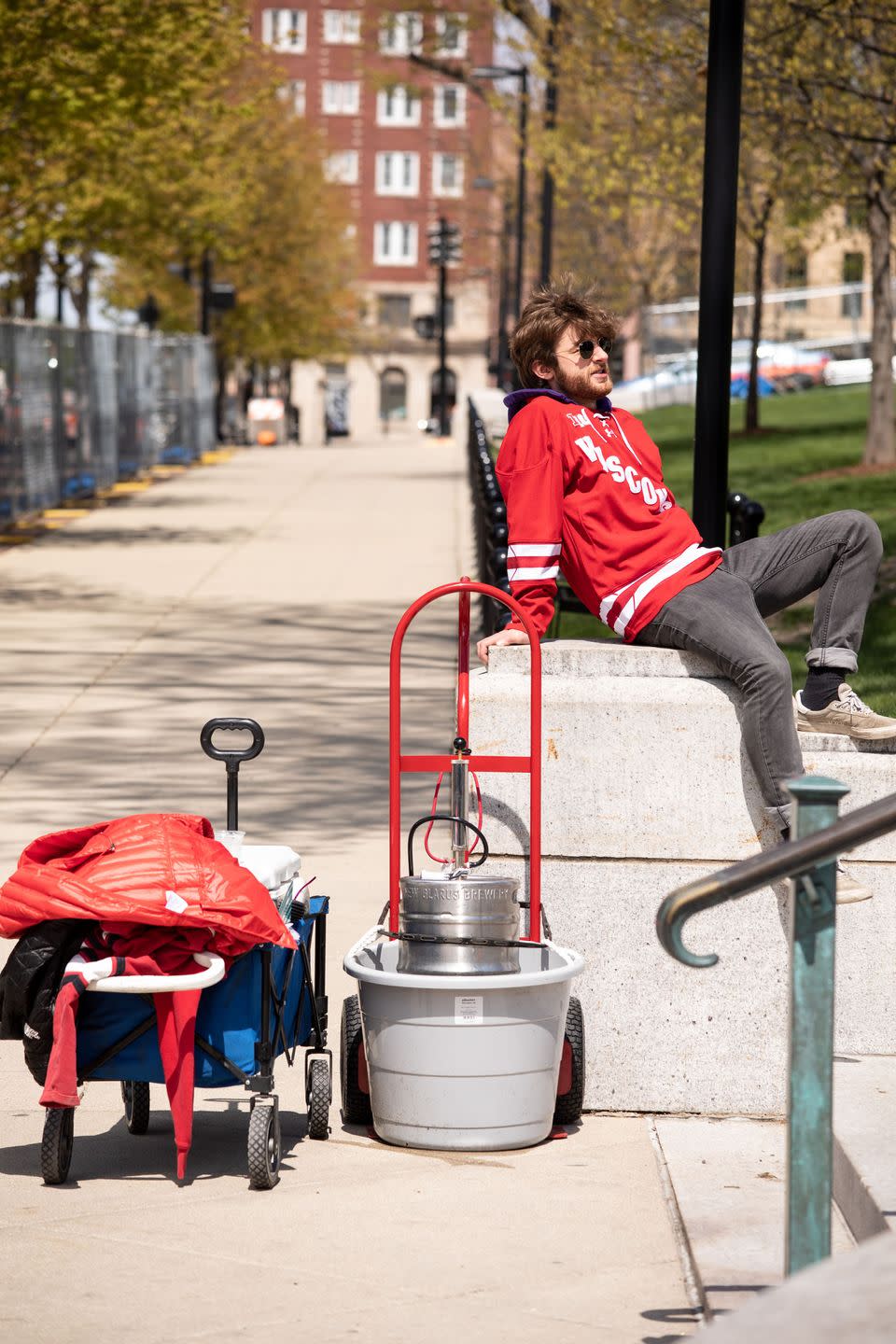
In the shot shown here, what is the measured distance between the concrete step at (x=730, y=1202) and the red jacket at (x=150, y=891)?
1052mm

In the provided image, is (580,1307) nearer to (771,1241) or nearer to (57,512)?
(771,1241)

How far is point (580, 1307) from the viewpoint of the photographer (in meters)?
4.08

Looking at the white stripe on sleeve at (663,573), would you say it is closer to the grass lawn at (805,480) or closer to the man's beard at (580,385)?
the man's beard at (580,385)

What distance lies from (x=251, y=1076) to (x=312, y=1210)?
34 cm

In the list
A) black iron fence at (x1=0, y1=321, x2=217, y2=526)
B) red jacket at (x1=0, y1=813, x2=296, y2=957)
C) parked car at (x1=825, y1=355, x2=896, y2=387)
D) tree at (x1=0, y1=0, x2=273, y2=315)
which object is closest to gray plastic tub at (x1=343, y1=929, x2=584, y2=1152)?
red jacket at (x1=0, y1=813, x2=296, y2=957)

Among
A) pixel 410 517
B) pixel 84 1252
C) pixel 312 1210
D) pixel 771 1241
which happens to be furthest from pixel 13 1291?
pixel 410 517

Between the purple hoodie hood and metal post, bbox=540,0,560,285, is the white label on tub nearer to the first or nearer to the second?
the purple hoodie hood

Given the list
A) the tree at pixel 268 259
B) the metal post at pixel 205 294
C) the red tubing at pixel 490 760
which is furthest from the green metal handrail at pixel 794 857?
the metal post at pixel 205 294

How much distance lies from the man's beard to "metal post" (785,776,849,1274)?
232 centimetres

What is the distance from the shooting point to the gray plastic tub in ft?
16.0

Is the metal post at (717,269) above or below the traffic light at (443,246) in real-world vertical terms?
below

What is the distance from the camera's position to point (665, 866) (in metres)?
5.37

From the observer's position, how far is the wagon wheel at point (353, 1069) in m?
5.23

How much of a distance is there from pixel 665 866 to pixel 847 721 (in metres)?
0.57
